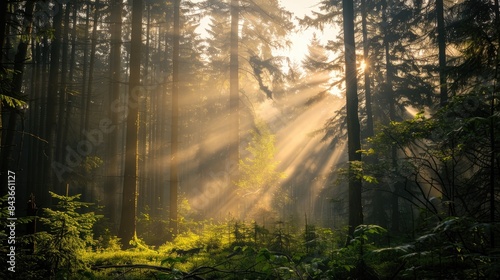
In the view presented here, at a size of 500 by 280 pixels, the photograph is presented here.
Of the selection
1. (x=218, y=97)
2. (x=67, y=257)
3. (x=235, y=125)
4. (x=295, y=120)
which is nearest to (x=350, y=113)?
(x=67, y=257)

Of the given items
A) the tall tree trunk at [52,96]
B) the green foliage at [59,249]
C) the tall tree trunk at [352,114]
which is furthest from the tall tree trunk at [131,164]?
the tall tree trunk at [352,114]

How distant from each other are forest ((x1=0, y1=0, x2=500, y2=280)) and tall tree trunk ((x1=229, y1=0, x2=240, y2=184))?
10 cm

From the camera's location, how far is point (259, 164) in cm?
3095

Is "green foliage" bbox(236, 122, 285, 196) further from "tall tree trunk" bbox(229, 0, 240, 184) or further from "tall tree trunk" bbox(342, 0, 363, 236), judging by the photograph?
"tall tree trunk" bbox(342, 0, 363, 236)

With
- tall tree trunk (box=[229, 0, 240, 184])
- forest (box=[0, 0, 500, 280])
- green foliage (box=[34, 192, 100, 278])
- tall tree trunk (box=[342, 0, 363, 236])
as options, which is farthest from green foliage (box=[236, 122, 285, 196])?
green foliage (box=[34, 192, 100, 278])

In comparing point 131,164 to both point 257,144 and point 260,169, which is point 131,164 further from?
point 257,144

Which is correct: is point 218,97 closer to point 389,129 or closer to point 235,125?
point 235,125

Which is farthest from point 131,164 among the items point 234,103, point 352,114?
point 234,103

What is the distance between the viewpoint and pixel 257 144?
107 ft

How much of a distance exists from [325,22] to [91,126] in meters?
27.7

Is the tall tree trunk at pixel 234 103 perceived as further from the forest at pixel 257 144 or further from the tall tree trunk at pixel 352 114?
the tall tree trunk at pixel 352 114

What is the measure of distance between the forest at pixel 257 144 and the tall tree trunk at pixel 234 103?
98 millimetres

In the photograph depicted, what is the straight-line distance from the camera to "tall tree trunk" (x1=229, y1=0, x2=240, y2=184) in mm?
20250

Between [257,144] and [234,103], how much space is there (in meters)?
12.3
